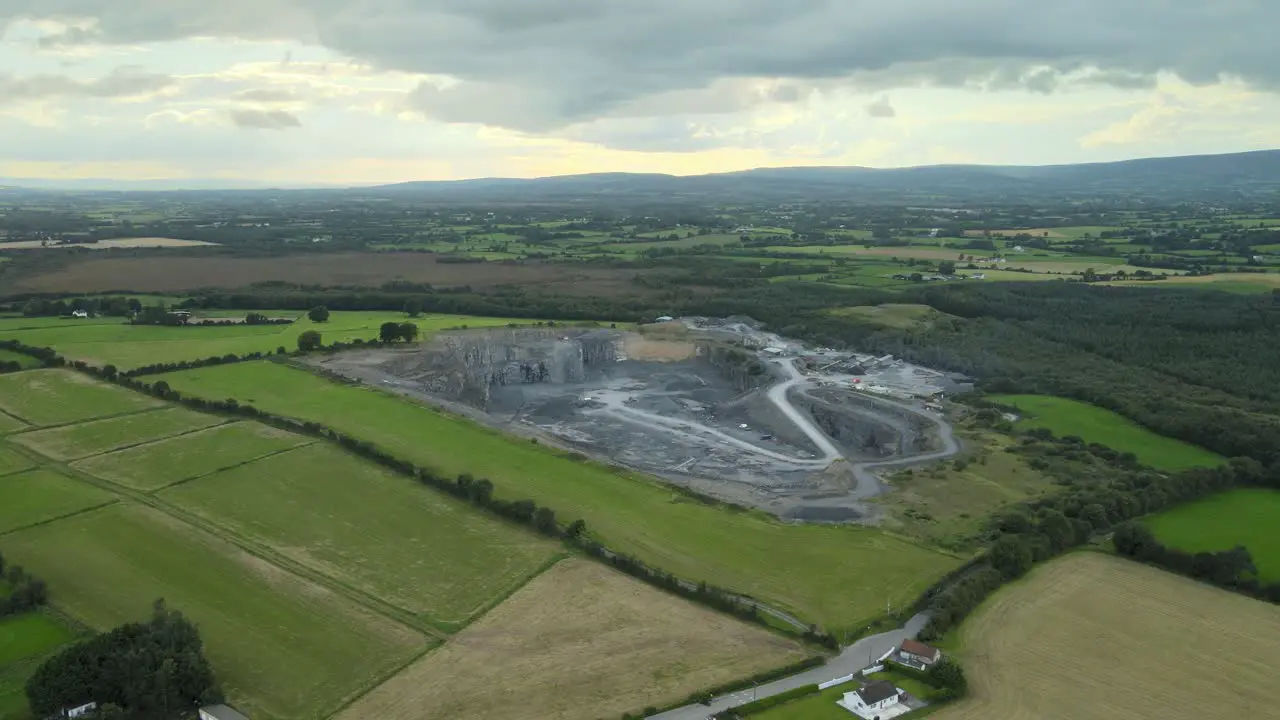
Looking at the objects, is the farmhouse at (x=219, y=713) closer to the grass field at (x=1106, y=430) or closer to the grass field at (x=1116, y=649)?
the grass field at (x=1116, y=649)

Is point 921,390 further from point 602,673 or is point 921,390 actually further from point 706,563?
point 602,673

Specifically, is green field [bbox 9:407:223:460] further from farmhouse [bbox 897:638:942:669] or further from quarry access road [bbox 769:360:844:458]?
farmhouse [bbox 897:638:942:669]

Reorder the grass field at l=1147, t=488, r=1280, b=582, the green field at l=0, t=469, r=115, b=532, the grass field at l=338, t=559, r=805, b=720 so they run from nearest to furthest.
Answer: the grass field at l=338, t=559, r=805, b=720, the grass field at l=1147, t=488, r=1280, b=582, the green field at l=0, t=469, r=115, b=532

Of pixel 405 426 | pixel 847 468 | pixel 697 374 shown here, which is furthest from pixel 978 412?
pixel 405 426

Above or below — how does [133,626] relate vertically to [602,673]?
above

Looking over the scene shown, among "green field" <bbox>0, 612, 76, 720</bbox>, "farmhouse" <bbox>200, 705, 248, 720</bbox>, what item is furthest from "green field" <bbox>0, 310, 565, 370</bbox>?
"farmhouse" <bbox>200, 705, 248, 720</bbox>

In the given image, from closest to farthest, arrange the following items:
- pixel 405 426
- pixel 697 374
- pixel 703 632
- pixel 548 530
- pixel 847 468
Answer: pixel 703 632
pixel 548 530
pixel 847 468
pixel 405 426
pixel 697 374
